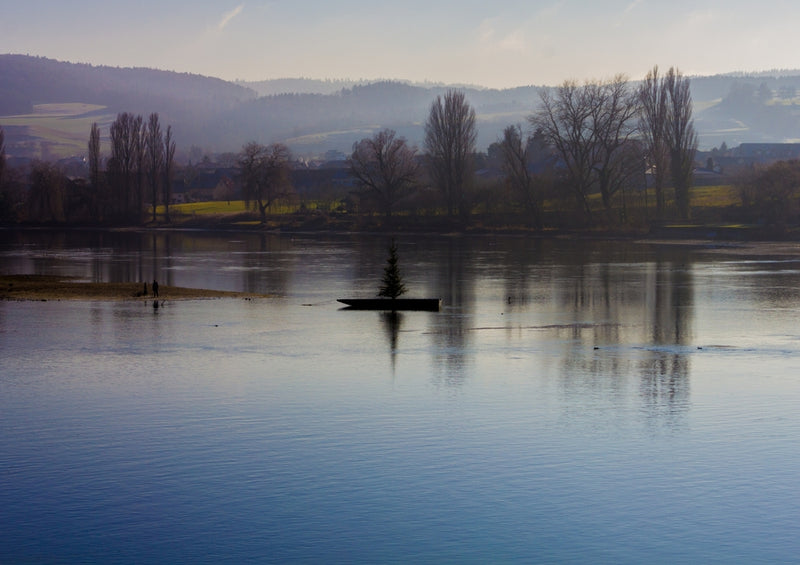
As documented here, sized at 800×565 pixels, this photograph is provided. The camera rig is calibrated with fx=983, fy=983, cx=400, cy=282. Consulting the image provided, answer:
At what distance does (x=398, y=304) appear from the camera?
106 feet

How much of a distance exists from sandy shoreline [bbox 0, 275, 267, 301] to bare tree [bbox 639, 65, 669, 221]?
54.5 meters

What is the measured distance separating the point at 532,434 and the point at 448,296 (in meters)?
20.6

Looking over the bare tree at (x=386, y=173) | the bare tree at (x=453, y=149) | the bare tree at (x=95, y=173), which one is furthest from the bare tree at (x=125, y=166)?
the bare tree at (x=453, y=149)

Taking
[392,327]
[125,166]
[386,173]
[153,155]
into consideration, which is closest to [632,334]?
[392,327]

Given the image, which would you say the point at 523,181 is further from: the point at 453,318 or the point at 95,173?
the point at 453,318

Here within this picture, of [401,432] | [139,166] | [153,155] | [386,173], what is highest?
[153,155]

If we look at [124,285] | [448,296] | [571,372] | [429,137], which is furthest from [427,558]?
[429,137]

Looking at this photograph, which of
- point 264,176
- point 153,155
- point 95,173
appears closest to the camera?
point 264,176

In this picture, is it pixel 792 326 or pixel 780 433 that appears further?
pixel 792 326

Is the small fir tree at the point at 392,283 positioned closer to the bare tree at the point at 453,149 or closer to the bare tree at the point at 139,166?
the bare tree at the point at 453,149

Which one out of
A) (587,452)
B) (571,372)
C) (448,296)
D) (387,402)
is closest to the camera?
(587,452)

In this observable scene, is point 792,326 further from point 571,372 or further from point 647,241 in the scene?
point 647,241

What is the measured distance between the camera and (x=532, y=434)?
15734 mm

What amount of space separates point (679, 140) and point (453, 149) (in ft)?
65.8
